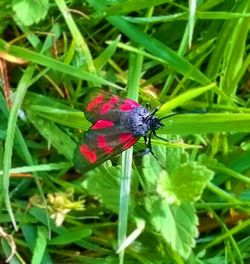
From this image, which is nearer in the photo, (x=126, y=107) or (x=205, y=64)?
(x=126, y=107)

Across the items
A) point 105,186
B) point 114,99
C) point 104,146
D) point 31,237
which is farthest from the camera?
point 31,237

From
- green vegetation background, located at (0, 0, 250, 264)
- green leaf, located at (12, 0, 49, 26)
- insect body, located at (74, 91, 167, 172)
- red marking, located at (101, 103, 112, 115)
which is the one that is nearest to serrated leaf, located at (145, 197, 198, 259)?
green vegetation background, located at (0, 0, 250, 264)

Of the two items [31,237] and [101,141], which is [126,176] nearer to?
[101,141]

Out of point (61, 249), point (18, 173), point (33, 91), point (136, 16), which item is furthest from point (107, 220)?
point (136, 16)

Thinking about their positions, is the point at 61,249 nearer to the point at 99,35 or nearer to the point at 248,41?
the point at 99,35

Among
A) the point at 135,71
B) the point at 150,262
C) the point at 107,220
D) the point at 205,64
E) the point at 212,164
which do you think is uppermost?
the point at 205,64

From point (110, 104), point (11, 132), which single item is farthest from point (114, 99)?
point (11, 132)

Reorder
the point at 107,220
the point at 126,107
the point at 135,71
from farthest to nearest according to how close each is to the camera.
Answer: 1. the point at 107,220
2. the point at 135,71
3. the point at 126,107
